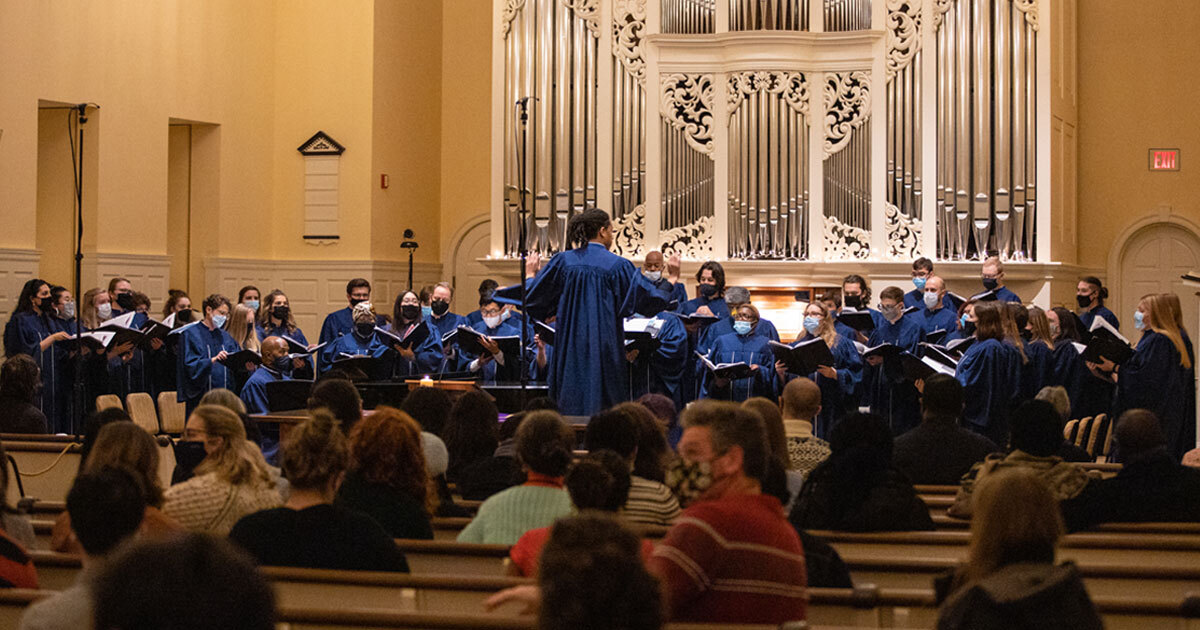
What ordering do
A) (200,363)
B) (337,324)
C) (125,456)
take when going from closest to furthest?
1. (125,456)
2. (200,363)
3. (337,324)

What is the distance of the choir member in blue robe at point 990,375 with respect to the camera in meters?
9.37

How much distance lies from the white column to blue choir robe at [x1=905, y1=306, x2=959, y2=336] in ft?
7.74

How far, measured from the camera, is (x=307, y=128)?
623 inches

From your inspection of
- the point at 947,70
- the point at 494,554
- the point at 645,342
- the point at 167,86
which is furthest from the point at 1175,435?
the point at 167,86

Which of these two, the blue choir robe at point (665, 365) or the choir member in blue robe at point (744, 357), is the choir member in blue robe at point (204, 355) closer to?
the blue choir robe at point (665, 365)

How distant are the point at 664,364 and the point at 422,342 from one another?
75.4 inches

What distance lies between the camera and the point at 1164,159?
1504 cm

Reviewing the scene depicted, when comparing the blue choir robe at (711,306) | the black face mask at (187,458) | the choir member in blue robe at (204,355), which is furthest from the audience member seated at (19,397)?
the blue choir robe at (711,306)

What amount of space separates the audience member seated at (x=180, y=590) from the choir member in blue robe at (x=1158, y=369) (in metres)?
8.61

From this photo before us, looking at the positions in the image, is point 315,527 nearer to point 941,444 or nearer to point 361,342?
point 941,444

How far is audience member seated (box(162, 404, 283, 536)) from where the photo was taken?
463 cm

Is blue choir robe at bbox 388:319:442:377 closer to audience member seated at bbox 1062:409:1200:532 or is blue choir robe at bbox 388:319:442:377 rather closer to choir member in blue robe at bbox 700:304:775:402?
choir member in blue robe at bbox 700:304:775:402

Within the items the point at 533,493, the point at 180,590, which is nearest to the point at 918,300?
the point at 533,493

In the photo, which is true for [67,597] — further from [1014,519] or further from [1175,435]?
[1175,435]
